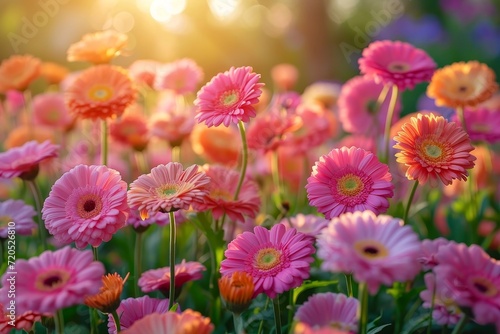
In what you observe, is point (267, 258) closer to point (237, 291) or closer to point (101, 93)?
point (237, 291)

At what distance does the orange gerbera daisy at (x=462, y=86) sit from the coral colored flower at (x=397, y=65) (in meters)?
0.07

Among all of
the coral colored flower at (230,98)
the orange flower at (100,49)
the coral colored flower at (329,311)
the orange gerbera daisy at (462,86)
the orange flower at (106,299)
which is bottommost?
the coral colored flower at (329,311)

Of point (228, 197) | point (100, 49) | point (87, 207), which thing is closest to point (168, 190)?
point (87, 207)

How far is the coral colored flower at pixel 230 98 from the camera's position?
102 centimetres

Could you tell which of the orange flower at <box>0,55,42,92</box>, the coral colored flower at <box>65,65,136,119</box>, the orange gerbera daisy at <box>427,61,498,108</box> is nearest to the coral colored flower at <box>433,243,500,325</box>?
the orange gerbera daisy at <box>427,61,498,108</box>

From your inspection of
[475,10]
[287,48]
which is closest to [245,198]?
[287,48]

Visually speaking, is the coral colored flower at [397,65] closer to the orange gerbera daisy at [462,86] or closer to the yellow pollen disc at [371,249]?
the orange gerbera daisy at [462,86]

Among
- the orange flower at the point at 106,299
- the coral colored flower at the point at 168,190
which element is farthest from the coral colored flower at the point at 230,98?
the orange flower at the point at 106,299

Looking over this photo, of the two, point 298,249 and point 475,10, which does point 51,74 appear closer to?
point 298,249

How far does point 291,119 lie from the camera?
1402 mm

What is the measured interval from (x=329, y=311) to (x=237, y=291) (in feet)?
0.55

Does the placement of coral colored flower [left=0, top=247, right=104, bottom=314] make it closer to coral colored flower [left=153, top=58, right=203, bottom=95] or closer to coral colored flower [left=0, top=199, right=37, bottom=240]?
coral colored flower [left=0, top=199, right=37, bottom=240]

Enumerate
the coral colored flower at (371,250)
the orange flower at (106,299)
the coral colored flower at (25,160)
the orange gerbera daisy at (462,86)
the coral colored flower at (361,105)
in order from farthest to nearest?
the coral colored flower at (361,105), the orange gerbera daisy at (462,86), the coral colored flower at (25,160), the orange flower at (106,299), the coral colored flower at (371,250)

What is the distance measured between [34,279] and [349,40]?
5.45m
